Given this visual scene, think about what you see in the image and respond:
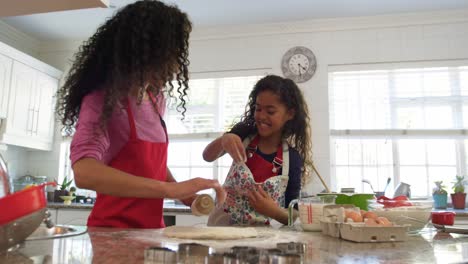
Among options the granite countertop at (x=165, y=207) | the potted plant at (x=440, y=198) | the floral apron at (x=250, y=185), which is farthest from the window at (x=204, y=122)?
the floral apron at (x=250, y=185)

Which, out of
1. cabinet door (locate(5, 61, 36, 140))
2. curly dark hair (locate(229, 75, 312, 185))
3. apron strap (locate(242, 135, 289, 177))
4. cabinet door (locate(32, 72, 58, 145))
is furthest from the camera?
cabinet door (locate(32, 72, 58, 145))

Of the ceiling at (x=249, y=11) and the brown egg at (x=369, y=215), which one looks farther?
the ceiling at (x=249, y=11)

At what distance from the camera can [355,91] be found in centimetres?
324

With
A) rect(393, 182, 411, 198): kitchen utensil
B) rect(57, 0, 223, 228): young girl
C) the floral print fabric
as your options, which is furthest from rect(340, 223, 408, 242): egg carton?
rect(393, 182, 411, 198): kitchen utensil

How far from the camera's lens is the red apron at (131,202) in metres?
0.98

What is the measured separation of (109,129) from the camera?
950mm

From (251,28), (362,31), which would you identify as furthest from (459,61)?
(251,28)

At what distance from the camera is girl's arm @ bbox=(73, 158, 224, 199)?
2.66ft

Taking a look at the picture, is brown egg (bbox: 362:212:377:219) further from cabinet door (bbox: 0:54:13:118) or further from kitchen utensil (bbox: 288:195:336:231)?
cabinet door (bbox: 0:54:13:118)

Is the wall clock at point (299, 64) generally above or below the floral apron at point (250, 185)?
above

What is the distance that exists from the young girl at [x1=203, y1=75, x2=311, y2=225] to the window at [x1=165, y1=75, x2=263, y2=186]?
1.86 metres

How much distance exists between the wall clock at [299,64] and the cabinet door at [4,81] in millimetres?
2274

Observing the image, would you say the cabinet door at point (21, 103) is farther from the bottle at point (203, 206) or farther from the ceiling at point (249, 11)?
the bottle at point (203, 206)

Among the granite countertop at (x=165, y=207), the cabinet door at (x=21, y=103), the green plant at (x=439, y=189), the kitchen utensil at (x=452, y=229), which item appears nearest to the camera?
the kitchen utensil at (x=452, y=229)
